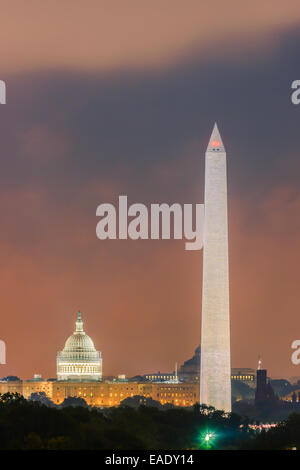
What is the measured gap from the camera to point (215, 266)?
177625 mm

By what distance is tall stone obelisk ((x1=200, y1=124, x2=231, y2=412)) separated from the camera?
580 feet

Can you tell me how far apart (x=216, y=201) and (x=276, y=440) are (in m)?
48.5

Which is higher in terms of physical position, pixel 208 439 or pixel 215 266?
pixel 215 266

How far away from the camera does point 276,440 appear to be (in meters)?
131

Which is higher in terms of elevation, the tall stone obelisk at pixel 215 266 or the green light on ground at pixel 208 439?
the tall stone obelisk at pixel 215 266

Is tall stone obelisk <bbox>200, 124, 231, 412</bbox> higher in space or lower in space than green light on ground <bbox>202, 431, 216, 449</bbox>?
higher

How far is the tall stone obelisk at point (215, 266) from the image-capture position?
580ft

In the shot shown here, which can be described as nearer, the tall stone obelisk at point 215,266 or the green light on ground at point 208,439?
the green light on ground at point 208,439

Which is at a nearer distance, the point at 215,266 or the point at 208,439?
the point at 208,439

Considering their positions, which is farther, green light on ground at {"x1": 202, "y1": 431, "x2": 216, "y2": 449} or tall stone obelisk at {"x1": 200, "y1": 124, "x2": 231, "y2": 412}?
tall stone obelisk at {"x1": 200, "y1": 124, "x2": 231, "y2": 412}
